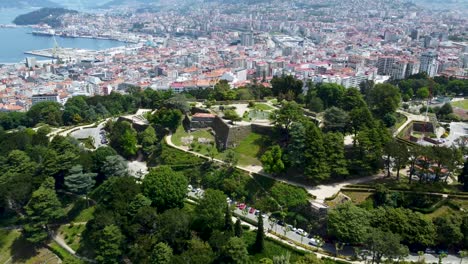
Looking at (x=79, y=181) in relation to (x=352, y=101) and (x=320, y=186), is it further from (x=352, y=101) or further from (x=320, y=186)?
Result: (x=352, y=101)

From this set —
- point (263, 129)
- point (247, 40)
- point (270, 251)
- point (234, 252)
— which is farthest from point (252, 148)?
point (247, 40)

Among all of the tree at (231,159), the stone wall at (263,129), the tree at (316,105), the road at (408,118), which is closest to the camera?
the tree at (231,159)

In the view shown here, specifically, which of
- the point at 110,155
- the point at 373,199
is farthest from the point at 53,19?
the point at 373,199

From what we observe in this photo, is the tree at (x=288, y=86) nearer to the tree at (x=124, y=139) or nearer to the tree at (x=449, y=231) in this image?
the tree at (x=124, y=139)

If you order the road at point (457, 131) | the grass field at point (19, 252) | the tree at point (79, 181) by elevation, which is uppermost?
the road at point (457, 131)

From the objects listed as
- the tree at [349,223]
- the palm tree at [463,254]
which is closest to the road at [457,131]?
the palm tree at [463,254]

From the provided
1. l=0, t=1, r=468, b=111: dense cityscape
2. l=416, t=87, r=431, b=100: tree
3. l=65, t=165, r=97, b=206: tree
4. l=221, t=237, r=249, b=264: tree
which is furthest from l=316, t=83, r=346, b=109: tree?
l=0, t=1, r=468, b=111: dense cityscape
